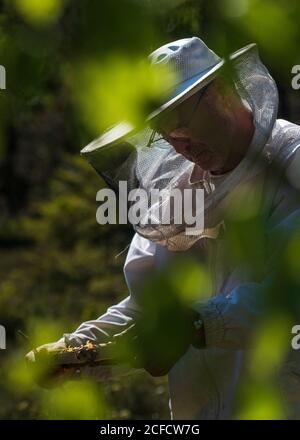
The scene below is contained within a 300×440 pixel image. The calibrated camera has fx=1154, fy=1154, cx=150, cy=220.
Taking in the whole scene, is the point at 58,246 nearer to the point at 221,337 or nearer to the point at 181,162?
the point at 181,162

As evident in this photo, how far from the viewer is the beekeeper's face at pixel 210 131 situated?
2422 millimetres

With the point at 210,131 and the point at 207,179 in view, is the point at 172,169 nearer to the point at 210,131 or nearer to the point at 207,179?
the point at 207,179

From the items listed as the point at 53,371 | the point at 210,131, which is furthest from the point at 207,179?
the point at 53,371

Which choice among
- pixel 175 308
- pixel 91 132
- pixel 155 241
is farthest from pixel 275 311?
pixel 155 241

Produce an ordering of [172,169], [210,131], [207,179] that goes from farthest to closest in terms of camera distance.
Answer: [172,169]
[207,179]
[210,131]

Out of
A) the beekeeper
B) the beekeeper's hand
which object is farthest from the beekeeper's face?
the beekeeper's hand

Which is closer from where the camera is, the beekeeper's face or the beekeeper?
the beekeeper

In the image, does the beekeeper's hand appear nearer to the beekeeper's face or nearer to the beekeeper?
the beekeeper

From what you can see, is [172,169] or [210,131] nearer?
[210,131]

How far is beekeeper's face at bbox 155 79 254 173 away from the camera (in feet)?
7.95

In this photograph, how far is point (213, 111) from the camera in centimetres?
246

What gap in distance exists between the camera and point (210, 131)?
2467mm

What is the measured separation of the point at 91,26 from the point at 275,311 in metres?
0.33

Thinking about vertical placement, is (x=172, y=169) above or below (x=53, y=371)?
above
